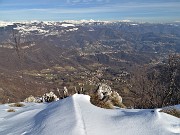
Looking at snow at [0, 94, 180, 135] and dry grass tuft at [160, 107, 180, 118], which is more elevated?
snow at [0, 94, 180, 135]

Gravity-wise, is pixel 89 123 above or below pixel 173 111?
above

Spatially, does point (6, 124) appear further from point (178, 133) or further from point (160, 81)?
point (160, 81)

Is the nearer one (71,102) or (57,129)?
(57,129)

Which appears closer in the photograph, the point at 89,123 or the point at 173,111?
the point at 89,123

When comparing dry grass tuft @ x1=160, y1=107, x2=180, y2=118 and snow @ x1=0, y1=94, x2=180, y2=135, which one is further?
dry grass tuft @ x1=160, y1=107, x2=180, y2=118

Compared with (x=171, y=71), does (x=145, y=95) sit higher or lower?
lower

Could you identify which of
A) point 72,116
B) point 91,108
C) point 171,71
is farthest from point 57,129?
point 171,71

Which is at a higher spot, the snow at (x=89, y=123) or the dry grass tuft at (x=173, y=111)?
the snow at (x=89, y=123)

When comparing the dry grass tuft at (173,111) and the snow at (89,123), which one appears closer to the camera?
the snow at (89,123)
